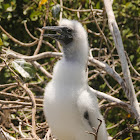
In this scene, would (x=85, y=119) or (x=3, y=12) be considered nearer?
(x=85, y=119)

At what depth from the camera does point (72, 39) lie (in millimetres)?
2975

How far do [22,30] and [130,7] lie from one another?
68.4 inches

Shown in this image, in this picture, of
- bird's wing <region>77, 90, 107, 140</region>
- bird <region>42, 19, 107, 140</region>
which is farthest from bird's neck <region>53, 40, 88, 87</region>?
bird's wing <region>77, 90, 107, 140</region>

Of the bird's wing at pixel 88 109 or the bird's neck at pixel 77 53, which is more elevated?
the bird's neck at pixel 77 53

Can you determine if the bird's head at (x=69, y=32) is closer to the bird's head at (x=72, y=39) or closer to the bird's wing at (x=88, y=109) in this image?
the bird's head at (x=72, y=39)

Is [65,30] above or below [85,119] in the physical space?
above

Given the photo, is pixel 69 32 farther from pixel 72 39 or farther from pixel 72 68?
pixel 72 68

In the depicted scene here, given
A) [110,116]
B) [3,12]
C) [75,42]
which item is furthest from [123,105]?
[3,12]

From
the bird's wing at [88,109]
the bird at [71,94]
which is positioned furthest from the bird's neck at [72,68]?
the bird's wing at [88,109]

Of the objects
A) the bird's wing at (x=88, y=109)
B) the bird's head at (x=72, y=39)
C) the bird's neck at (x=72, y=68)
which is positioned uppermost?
the bird's head at (x=72, y=39)

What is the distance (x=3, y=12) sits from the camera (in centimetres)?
464

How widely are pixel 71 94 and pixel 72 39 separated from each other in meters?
0.51

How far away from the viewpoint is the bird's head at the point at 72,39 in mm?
2926

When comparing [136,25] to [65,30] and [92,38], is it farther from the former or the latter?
[65,30]
